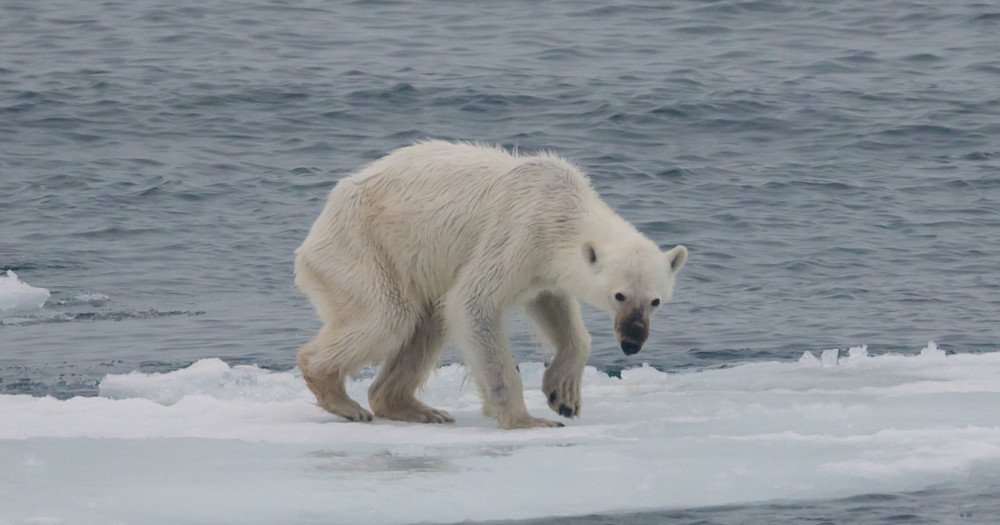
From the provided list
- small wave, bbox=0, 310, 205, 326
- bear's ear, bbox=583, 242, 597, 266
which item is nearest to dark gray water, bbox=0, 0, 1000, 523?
small wave, bbox=0, 310, 205, 326

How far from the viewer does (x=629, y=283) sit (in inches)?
248

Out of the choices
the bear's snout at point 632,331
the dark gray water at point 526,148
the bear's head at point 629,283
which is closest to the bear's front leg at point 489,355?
the bear's head at point 629,283

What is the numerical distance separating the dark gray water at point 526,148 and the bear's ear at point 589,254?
1401mm

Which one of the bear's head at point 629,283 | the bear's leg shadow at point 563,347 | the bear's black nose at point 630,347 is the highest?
the bear's head at point 629,283

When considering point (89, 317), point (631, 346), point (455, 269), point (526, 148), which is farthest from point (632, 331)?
point (526, 148)

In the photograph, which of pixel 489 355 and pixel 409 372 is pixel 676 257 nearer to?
pixel 489 355

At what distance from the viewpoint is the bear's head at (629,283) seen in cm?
619

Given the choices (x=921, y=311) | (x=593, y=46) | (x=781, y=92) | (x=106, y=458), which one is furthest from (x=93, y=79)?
(x=106, y=458)

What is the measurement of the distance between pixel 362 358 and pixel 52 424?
1549mm

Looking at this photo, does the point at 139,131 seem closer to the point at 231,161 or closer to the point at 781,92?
the point at 231,161

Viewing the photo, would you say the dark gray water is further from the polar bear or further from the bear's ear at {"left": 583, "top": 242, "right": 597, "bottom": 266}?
the polar bear

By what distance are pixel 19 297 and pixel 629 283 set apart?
619 centimetres

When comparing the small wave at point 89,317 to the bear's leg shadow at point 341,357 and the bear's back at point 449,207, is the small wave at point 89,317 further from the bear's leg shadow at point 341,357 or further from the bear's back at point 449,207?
the bear's back at point 449,207

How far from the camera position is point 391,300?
6.93m
